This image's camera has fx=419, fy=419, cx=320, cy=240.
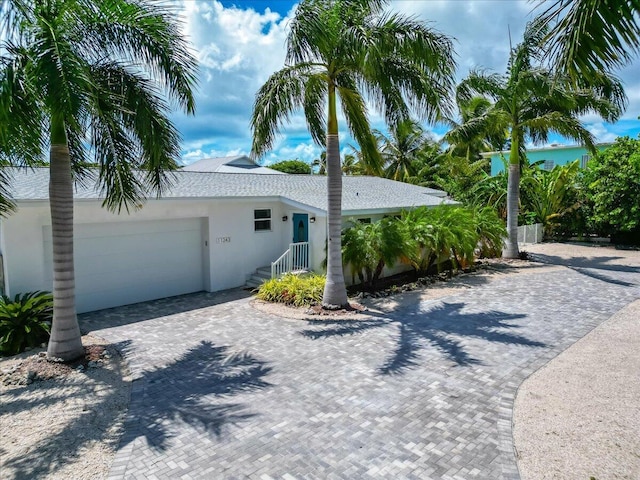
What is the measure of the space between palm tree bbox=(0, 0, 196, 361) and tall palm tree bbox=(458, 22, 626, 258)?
10973 mm

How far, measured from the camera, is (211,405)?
6.39 meters

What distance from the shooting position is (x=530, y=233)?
24484 mm

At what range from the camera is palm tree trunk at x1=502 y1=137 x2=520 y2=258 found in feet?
61.0

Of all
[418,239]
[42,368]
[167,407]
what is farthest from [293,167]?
[167,407]

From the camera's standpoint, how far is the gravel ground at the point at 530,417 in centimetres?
485

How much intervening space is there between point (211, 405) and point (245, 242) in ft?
29.6

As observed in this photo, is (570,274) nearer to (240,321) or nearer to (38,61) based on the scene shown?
(240,321)

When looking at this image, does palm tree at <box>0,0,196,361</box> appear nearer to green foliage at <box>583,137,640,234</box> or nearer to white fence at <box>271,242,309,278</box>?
white fence at <box>271,242,309,278</box>

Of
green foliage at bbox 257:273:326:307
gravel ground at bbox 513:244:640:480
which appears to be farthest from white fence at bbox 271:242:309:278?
gravel ground at bbox 513:244:640:480

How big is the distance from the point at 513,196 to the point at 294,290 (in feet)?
39.3

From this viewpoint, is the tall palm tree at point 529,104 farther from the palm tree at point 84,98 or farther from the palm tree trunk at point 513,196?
the palm tree at point 84,98

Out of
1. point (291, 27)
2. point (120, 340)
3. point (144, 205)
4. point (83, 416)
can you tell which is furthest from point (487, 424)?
point (144, 205)

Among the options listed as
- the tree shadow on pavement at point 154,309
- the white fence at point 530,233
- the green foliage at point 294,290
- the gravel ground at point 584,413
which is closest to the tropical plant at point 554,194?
the white fence at point 530,233

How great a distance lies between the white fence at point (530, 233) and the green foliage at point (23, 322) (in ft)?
75.0
